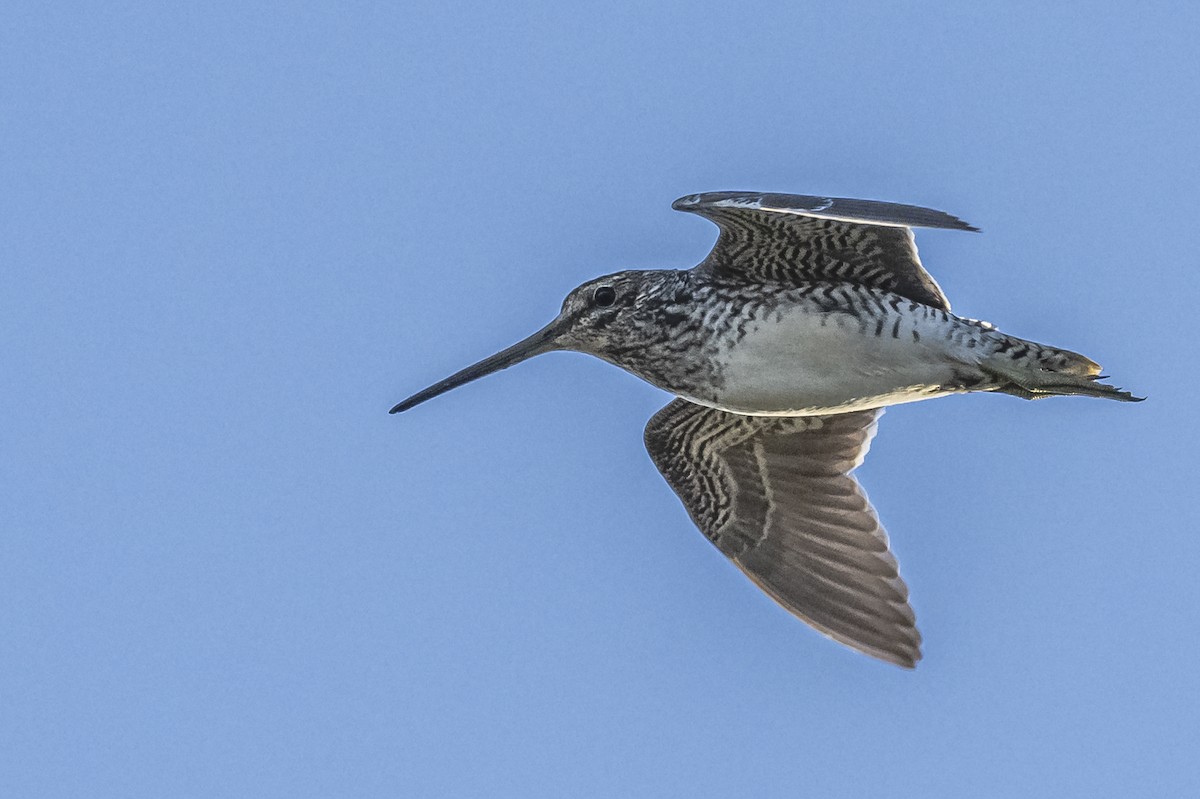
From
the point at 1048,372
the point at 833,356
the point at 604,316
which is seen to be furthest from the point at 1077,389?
the point at 604,316

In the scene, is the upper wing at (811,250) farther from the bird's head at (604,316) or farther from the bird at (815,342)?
the bird's head at (604,316)

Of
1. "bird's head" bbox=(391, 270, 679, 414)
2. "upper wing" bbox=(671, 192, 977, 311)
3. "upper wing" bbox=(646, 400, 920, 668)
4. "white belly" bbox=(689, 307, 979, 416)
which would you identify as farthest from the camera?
"upper wing" bbox=(646, 400, 920, 668)

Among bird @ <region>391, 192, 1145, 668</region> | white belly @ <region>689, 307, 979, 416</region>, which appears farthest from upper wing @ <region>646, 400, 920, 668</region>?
white belly @ <region>689, 307, 979, 416</region>

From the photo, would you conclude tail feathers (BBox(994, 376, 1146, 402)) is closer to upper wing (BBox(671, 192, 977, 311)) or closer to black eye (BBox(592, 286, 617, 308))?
upper wing (BBox(671, 192, 977, 311))

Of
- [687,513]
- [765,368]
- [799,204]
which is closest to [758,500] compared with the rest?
[687,513]

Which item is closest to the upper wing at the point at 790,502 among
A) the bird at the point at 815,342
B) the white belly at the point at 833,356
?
the bird at the point at 815,342
